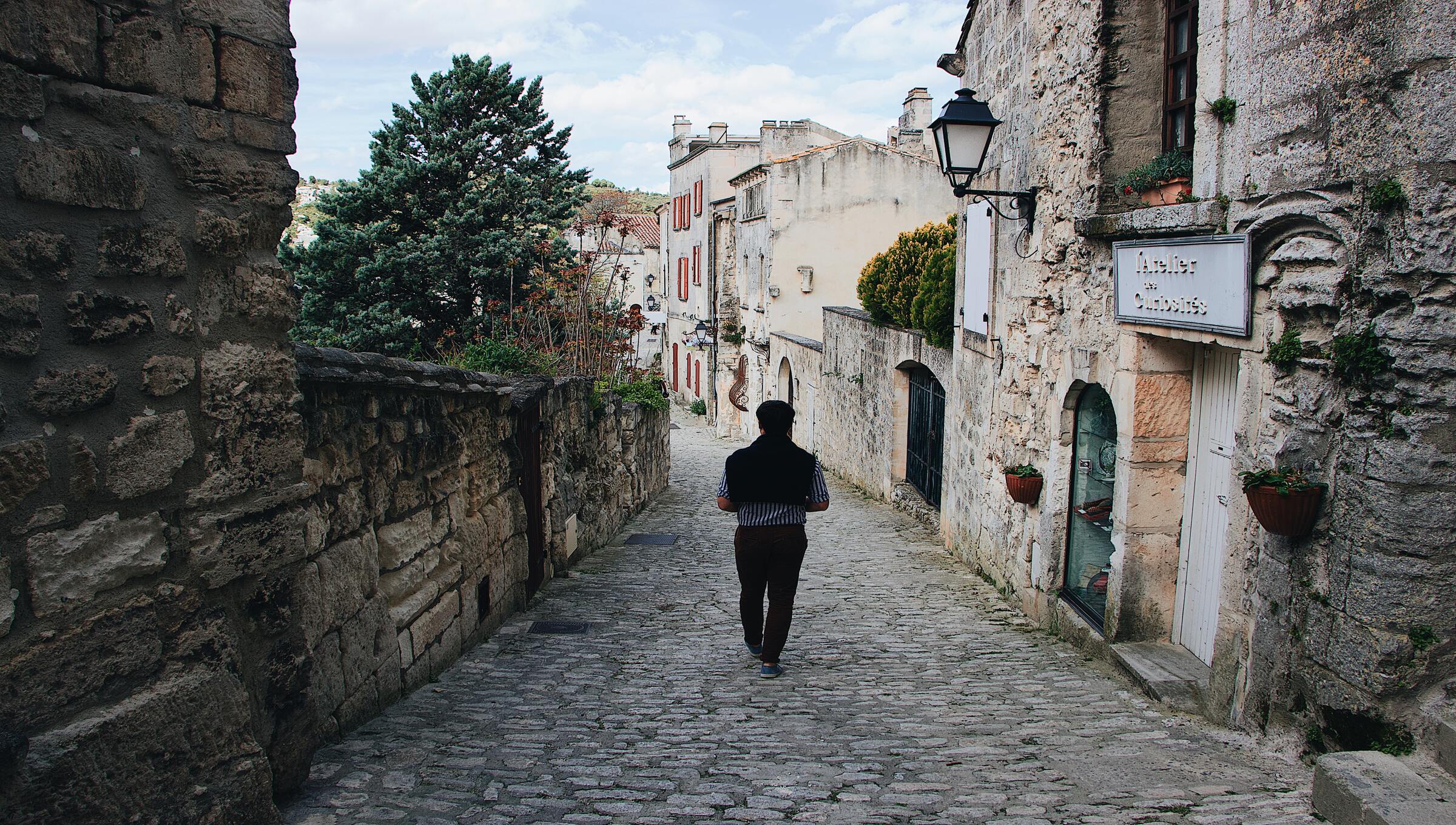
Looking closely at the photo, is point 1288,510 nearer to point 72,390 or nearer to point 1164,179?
point 1164,179

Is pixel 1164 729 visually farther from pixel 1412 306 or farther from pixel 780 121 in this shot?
pixel 780 121

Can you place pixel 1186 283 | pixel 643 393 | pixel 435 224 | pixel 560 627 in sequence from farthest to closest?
pixel 435 224 → pixel 643 393 → pixel 560 627 → pixel 1186 283

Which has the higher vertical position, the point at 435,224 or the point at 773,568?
the point at 435,224

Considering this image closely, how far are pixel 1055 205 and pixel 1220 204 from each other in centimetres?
229

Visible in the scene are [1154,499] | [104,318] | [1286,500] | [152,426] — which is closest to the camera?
[104,318]

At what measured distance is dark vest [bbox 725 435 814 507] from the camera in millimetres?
5074

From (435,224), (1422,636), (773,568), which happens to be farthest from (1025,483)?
(435,224)

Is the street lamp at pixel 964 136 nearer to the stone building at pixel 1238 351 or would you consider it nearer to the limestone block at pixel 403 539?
the stone building at pixel 1238 351

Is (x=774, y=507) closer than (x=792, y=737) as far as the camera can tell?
No

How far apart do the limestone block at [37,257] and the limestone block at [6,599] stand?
0.65m

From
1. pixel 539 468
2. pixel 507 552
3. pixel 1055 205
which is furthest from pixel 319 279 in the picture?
pixel 1055 205

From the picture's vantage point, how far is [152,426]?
2549 millimetres

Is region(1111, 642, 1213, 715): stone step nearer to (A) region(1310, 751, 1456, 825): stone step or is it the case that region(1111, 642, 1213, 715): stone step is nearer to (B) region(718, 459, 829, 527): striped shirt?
(A) region(1310, 751, 1456, 825): stone step

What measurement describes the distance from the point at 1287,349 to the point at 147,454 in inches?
159
